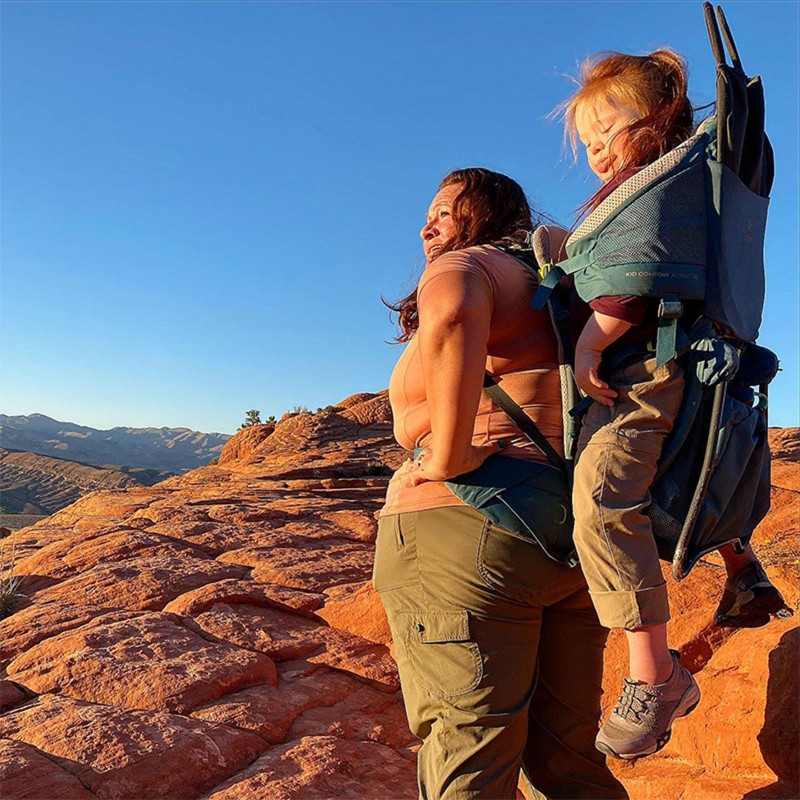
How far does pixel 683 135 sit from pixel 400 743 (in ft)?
10.4

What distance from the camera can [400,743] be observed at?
3.63m

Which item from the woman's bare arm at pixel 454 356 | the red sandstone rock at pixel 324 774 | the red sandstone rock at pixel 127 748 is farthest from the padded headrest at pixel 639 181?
the red sandstone rock at pixel 127 748

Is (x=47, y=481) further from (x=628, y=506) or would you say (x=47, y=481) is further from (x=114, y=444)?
(x=114, y=444)

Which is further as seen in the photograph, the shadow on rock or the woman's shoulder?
the shadow on rock

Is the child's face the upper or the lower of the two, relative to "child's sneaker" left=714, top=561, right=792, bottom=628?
upper

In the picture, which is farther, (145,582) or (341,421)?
(341,421)

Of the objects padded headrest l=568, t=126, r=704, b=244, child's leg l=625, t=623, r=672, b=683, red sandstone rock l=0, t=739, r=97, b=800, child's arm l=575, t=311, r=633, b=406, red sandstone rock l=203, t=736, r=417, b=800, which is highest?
padded headrest l=568, t=126, r=704, b=244

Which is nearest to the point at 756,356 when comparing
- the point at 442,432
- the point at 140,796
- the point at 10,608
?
the point at 442,432

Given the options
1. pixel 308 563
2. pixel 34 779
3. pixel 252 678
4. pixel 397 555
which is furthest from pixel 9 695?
pixel 308 563

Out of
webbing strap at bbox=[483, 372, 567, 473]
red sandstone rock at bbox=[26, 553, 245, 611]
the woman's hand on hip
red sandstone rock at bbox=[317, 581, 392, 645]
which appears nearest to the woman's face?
webbing strap at bbox=[483, 372, 567, 473]

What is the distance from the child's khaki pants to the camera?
5.62 ft

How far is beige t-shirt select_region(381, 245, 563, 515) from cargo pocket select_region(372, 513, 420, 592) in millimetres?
39

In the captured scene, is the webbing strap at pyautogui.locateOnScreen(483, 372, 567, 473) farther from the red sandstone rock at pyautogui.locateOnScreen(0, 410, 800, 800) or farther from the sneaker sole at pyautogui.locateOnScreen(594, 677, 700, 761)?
the red sandstone rock at pyautogui.locateOnScreen(0, 410, 800, 800)

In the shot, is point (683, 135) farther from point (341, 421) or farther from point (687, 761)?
point (341, 421)
